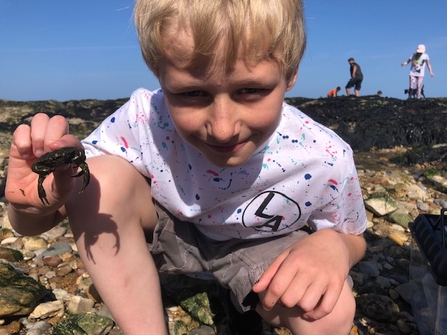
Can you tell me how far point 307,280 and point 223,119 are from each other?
0.70m

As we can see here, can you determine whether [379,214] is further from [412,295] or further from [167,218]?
[167,218]

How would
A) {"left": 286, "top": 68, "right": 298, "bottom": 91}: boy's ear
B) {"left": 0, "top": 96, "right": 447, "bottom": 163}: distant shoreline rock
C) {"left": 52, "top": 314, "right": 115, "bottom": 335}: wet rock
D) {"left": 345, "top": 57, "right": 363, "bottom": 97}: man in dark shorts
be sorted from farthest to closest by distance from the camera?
{"left": 345, "top": 57, "right": 363, "bottom": 97}: man in dark shorts < {"left": 0, "top": 96, "right": 447, "bottom": 163}: distant shoreline rock < {"left": 52, "top": 314, "right": 115, "bottom": 335}: wet rock < {"left": 286, "top": 68, "right": 298, "bottom": 91}: boy's ear

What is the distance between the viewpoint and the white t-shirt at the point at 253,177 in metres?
2.10

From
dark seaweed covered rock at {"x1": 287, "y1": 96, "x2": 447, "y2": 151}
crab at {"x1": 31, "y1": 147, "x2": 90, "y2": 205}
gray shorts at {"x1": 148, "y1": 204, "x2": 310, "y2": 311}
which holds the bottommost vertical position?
dark seaweed covered rock at {"x1": 287, "y1": 96, "x2": 447, "y2": 151}

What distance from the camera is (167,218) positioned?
7.36 ft

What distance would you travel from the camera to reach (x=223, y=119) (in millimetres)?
1614

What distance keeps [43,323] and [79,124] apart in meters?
5.91

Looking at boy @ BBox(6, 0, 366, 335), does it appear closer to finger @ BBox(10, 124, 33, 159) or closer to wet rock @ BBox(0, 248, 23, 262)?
finger @ BBox(10, 124, 33, 159)

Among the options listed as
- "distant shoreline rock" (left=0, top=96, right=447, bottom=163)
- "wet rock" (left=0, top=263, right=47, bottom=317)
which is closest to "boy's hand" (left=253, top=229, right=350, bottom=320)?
"wet rock" (left=0, top=263, right=47, bottom=317)

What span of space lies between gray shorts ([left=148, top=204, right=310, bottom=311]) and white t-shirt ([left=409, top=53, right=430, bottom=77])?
14578mm

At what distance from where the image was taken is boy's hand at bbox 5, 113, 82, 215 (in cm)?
166

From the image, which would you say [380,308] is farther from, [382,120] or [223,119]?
[382,120]

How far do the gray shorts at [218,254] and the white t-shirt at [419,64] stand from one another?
14578mm

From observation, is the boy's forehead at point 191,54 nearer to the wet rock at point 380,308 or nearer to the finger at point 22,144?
the finger at point 22,144
